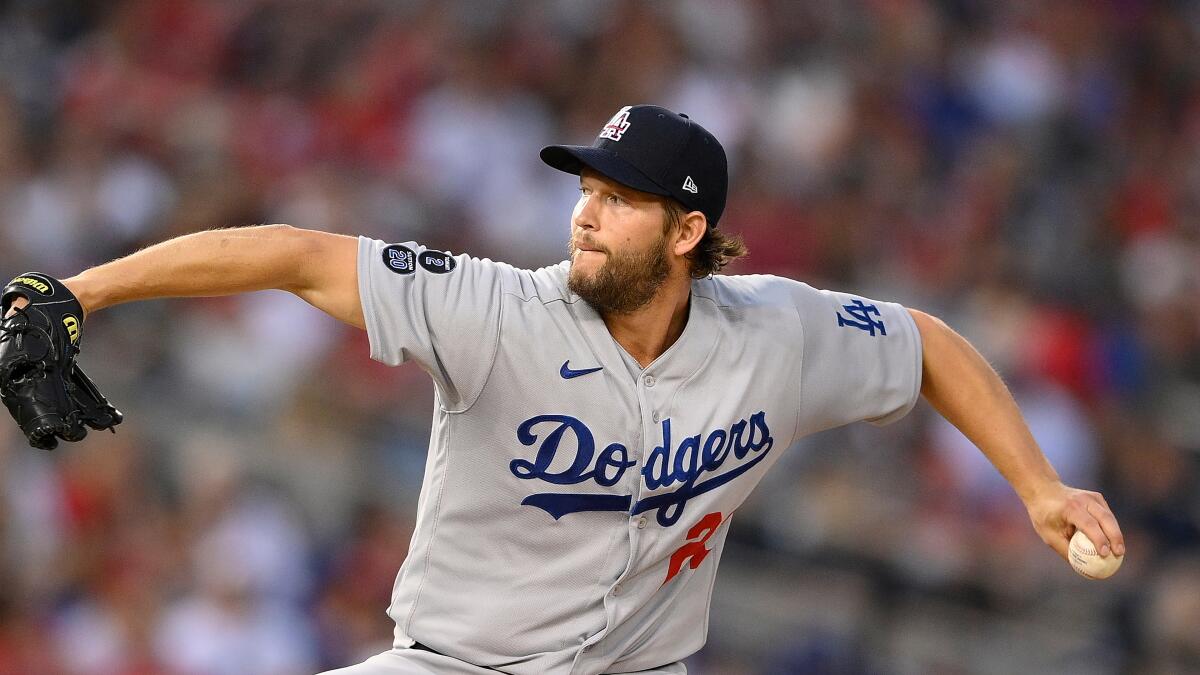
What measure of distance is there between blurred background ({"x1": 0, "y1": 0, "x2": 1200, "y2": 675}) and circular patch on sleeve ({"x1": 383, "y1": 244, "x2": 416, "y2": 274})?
3274 millimetres

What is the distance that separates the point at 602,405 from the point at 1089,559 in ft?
3.60

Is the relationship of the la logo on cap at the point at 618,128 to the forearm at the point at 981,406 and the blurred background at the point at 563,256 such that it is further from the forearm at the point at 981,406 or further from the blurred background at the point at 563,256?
the blurred background at the point at 563,256

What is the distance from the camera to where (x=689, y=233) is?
3.51m

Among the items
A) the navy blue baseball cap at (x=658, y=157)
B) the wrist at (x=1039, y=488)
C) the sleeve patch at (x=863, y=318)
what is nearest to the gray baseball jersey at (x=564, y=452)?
the sleeve patch at (x=863, y=318)

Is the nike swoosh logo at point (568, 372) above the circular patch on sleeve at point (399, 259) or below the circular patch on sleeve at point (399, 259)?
below

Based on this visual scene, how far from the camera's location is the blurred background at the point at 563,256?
635 centimetres

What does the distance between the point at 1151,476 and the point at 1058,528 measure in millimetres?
3516

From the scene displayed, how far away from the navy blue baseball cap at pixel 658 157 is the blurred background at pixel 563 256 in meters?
3.18

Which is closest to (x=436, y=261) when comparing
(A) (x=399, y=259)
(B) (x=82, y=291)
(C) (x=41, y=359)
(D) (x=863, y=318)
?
(A) (x=399, y=259)

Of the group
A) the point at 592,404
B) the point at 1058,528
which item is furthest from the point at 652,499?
the point at 1058,528

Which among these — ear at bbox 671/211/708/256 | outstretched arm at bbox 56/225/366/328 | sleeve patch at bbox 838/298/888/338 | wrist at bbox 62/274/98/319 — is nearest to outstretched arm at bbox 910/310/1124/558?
sleeve patch at bbox 838/298/888/338

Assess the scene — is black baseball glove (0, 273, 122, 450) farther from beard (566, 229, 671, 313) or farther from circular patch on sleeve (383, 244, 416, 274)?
beard (566, 229, 671, 313)

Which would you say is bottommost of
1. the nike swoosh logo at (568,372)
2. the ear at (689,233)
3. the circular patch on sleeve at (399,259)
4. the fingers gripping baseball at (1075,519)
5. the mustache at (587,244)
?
the fingers gripping baseball at (1075,519)

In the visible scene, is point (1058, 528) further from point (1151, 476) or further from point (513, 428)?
point (1151, 476)
